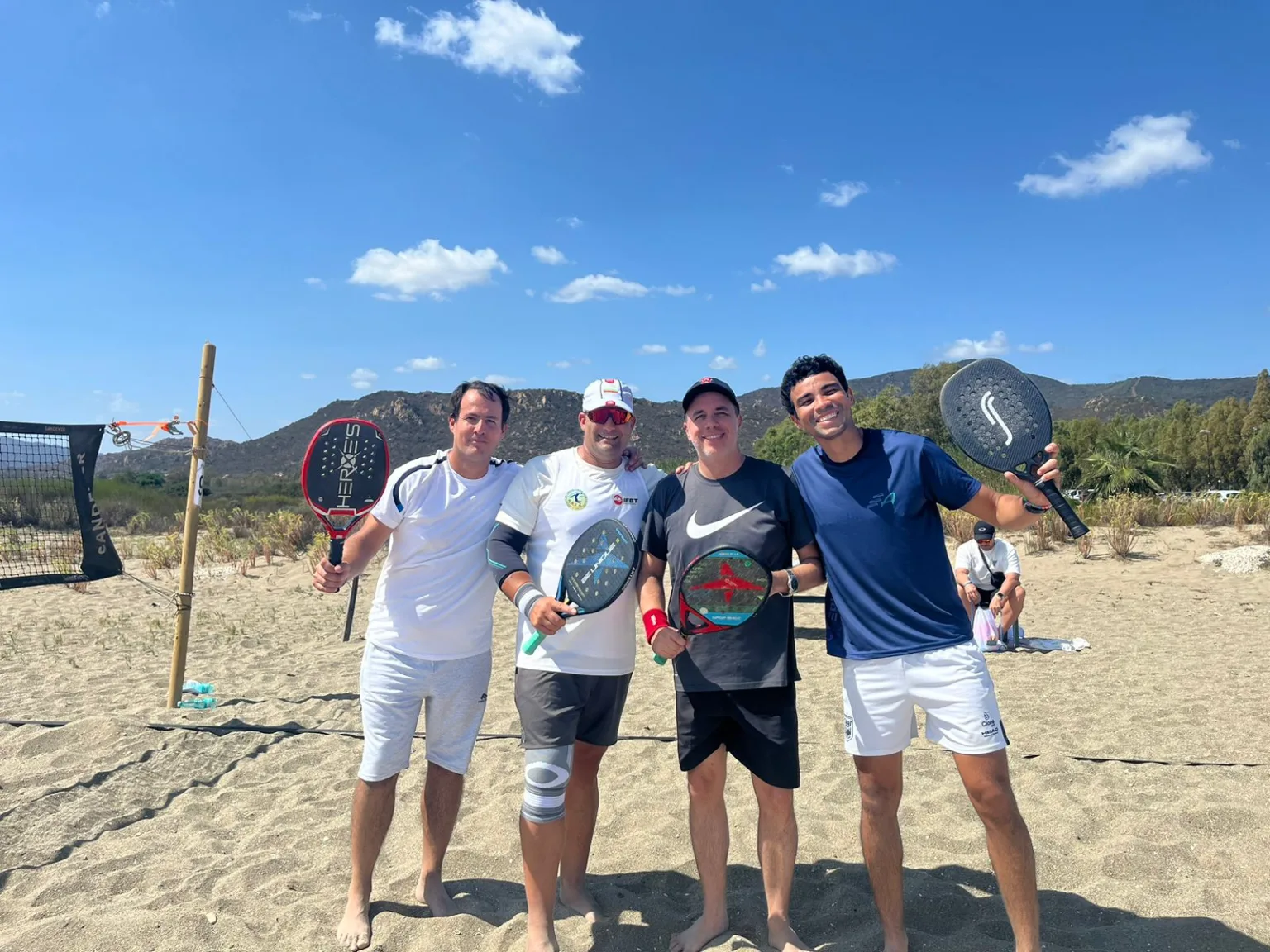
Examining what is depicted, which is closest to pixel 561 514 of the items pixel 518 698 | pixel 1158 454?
pixel 518 698

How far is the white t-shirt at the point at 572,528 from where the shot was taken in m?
3.07

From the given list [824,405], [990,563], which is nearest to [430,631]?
[824,405]

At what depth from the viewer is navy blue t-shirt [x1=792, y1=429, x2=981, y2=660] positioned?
2.86 metres

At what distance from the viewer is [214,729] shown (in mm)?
5664

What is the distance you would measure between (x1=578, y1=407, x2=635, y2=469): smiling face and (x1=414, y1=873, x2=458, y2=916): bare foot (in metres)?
2.02

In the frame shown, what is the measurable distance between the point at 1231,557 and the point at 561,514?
14040 mm

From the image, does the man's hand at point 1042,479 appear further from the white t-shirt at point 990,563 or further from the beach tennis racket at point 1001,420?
the white t-shirt at point 990,563

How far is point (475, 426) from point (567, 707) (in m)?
1.30

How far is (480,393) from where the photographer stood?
3459 millimetres

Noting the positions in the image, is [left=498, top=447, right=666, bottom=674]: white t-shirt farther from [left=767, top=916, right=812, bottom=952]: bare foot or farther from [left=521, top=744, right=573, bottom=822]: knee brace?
[left=767, top=916, right=812, bottom=952]: bare foot

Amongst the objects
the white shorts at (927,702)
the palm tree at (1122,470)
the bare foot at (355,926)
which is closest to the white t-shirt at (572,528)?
the white shorts at (927,702)

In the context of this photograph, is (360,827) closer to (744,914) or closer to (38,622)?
(744,914)

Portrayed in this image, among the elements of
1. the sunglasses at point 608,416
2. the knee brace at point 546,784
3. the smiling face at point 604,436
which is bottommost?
the knee brace at point 546,784

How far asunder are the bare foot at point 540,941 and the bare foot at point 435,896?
59 cm
